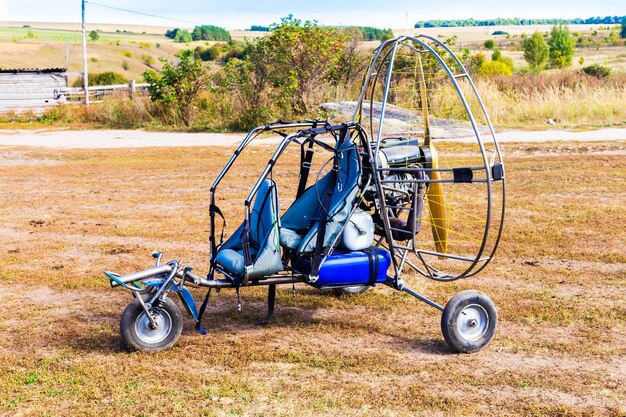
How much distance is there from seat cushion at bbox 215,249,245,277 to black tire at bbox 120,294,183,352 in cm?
56

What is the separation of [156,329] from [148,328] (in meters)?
0.07

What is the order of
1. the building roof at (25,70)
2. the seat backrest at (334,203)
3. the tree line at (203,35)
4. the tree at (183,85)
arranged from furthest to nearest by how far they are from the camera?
the tree line at (203,35), the building roof at (25,70), the tree at (183,85), the seat backrest at (334,203)

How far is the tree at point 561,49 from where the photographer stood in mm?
55031

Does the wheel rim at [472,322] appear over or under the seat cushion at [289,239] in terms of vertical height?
under

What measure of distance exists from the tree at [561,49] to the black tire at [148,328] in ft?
172

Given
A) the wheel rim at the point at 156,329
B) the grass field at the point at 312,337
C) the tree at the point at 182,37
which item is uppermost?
the tree at the point at 182,37

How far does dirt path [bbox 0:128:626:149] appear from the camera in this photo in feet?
66.5

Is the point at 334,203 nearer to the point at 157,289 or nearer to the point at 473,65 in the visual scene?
the point at 157,289

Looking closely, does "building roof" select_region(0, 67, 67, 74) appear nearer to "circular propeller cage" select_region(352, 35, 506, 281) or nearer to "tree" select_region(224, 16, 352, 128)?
"tree" select_region(224, 16, 352, 128)

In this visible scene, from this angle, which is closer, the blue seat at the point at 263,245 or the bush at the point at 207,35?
the blue seat at the point at 263,245

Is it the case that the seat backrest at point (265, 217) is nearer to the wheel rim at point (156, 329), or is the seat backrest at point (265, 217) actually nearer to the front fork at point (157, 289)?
the front fork at point (157, 289)

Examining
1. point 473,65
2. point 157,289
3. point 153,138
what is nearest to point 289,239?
point 157,289

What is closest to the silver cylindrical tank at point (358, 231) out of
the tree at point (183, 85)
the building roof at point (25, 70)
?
the tree at point (183, 85)

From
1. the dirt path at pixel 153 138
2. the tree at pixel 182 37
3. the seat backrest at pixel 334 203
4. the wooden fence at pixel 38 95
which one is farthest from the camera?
the tree at pixel 182 37
